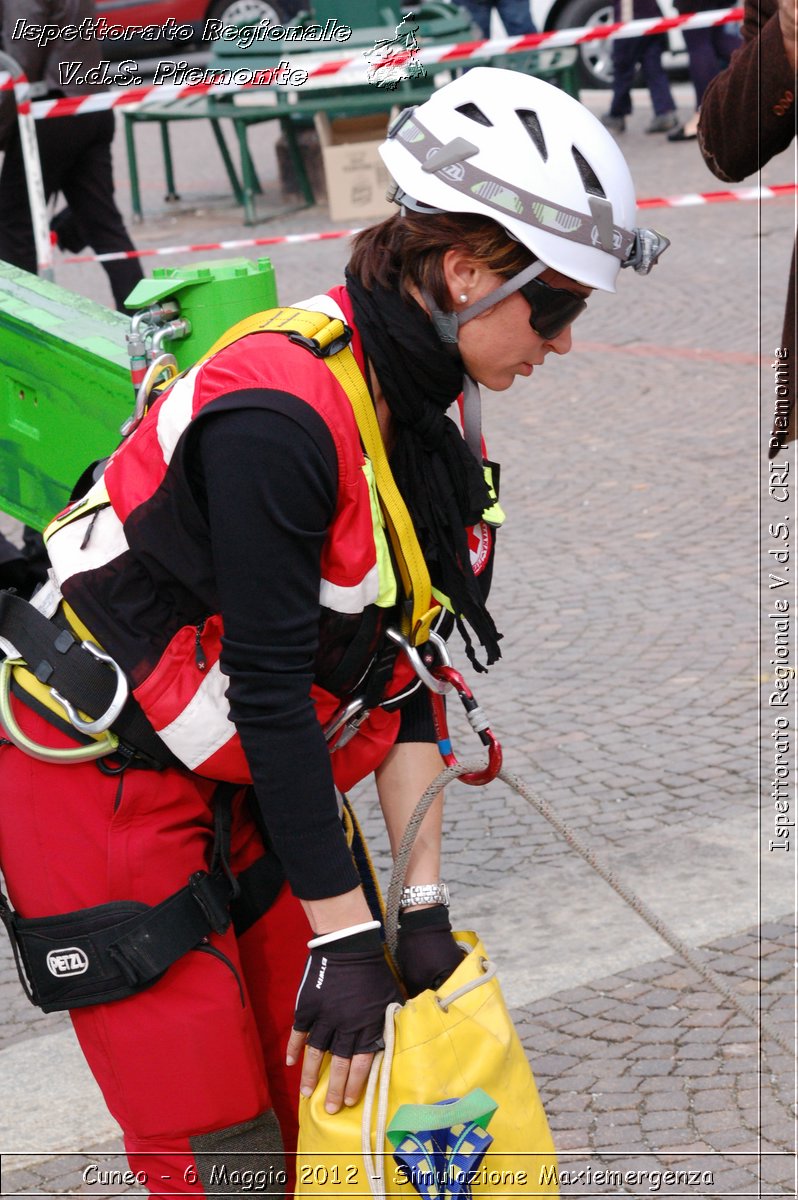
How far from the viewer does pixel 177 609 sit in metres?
1.95

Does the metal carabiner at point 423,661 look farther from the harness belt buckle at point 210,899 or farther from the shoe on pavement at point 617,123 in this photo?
the shoe on pavement at point 617,123

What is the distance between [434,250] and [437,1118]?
1017 millimetres

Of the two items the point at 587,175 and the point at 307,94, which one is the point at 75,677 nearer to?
the point at 587,175

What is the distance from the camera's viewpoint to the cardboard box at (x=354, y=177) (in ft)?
36.1

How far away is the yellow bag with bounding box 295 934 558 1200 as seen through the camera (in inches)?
71.5

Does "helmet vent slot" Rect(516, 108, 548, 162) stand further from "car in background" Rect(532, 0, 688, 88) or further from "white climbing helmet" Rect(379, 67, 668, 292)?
"car in background" Rect(532, 0, 688, 88)

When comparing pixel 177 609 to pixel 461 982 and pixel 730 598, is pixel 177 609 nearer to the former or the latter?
pixel 461 982

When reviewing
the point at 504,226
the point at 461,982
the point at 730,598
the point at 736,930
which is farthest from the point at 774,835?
the point at 504,226

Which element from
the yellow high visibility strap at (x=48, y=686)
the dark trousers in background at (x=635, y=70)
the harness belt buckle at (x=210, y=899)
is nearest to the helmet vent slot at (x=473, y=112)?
the yellow high visibility strap at (x=48, y=686)

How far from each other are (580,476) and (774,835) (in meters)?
2.81

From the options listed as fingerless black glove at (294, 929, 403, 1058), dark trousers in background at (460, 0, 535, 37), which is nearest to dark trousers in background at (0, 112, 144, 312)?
fingerless black glove at (294, 929, 403, 1058)

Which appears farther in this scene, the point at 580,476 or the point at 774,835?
the point at 580,476

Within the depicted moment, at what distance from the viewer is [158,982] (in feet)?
6.56

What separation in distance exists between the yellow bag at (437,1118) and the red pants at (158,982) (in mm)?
169
